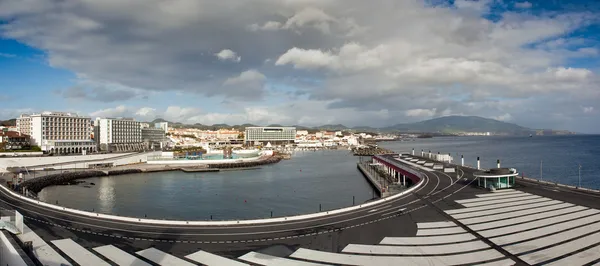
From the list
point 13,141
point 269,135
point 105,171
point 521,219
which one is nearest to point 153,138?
point 13,141

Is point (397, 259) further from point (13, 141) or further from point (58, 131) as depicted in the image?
point (58, 131)

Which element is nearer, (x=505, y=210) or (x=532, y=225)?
(x=532, y=225)

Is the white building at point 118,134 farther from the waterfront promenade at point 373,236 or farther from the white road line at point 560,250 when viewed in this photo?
the white road line at point 560,250

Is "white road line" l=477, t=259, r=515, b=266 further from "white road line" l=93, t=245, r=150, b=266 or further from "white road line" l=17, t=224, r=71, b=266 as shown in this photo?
"white road line" l=17, t=224, r=71, b=266

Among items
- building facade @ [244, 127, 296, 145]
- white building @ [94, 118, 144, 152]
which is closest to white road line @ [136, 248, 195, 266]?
white building @ [94, 118, 144, 152]

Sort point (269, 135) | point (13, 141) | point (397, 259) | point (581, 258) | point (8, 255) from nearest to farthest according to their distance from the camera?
point (8, 255) < point (581, 258) < point (397, 259) < point (13, 141) < point (269, 135)

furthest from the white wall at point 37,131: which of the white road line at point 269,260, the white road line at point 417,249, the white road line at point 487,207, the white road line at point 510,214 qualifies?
the white road line at point 510,214

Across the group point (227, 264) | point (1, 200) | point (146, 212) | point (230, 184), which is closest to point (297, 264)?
point (227, 264)

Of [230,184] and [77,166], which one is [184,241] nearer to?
[230,184]
